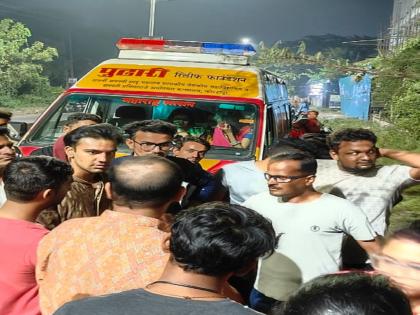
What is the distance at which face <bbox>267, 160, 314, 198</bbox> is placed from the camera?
2748mm

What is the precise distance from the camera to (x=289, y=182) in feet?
9.02

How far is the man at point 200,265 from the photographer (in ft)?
4.62

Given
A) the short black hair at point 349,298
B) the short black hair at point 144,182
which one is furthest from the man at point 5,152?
the short black hair at point 349,298

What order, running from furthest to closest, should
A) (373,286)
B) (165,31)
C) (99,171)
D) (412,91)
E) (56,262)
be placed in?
(165,31), (412,91), (99,171), (56,262), (373,286)

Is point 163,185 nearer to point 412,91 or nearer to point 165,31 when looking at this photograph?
point 412,91

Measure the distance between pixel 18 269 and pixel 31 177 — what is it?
1.38ft

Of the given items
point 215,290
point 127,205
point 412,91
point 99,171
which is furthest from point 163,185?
point 412,91

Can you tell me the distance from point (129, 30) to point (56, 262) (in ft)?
307

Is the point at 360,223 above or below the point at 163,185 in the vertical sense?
below

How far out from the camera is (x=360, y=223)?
261 centimetres

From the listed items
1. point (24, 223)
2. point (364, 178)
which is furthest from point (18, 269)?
point (364, 178)

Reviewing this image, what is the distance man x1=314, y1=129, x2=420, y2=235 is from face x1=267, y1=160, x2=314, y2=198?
1.78ft

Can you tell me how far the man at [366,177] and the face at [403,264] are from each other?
58.3 inches

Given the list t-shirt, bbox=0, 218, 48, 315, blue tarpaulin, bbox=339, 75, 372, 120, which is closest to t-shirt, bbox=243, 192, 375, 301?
t-shirt, bbox=0, 218, 48, 315
